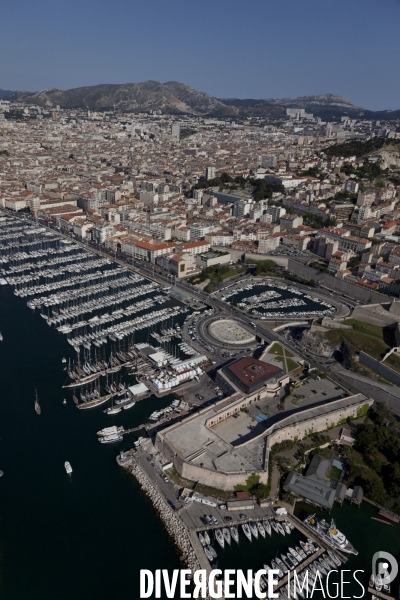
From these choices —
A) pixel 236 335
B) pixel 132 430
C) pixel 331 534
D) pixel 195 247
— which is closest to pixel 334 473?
pixel 331 534

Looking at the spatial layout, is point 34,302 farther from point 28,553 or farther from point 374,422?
point 374,422

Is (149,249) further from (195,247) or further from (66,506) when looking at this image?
(66,506)

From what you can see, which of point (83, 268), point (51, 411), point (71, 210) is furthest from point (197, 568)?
point (71, 210)

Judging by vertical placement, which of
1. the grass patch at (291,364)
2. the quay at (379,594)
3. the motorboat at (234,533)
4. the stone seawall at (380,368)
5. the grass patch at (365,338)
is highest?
the grass patch at (365,338)

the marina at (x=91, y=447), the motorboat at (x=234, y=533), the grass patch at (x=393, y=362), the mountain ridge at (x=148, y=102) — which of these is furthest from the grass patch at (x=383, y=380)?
the mountain ridge at (x=148, y=102)

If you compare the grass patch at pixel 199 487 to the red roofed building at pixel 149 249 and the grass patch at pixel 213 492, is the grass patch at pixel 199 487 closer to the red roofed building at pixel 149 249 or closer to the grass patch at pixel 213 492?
the grass patch at pixel 213 492
